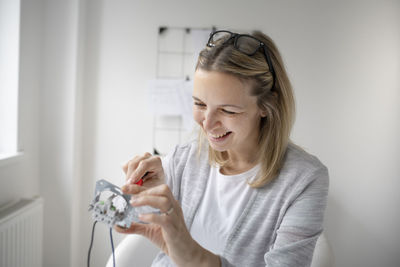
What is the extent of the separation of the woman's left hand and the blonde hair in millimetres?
345

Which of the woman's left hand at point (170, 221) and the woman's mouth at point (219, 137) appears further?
the woman's mouth at point (219, 137)

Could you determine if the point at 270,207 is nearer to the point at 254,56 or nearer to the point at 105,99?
the point at 254,56

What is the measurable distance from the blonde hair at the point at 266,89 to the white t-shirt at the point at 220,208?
5cm

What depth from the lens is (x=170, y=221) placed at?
2.15 feet

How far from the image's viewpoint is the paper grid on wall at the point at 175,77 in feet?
6.15

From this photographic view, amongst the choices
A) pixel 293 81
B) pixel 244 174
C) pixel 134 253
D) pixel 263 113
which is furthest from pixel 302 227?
pixel 293 81

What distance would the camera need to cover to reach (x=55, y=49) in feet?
5.65

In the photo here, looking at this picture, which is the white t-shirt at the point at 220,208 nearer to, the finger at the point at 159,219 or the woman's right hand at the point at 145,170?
the woman's right hand at the point at 145,170

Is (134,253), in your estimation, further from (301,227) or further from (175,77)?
(175,77)

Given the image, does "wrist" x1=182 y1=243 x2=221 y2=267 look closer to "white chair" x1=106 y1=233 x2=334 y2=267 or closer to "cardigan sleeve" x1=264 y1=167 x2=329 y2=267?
"cardigan sleeve" x1=264 y1=167 x2=329 y2=267

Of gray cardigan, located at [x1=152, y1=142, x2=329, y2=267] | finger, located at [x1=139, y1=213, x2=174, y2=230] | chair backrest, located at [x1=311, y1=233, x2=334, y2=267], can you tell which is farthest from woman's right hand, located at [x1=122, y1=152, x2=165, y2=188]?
chair backrest, located at [x1=311, y1=233, x2=334, y2=267]

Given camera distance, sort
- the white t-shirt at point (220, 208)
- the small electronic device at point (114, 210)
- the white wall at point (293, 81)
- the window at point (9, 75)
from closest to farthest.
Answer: the small electronic device at point (114, 210) < the white t-shirt at point (220, 208) < the window at point (9, 75) < the white wall at point (293, 81)

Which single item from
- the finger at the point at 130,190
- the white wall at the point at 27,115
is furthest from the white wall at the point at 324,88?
the finger at the point at 130,190

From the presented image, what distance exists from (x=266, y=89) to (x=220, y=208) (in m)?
0.44
